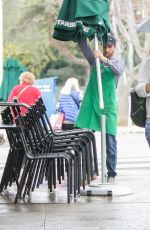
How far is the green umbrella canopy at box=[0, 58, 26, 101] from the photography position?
18.1 metres

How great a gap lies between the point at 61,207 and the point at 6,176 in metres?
1.19

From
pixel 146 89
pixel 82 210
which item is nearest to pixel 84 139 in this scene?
pixel 146 89

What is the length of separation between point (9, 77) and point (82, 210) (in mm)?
11678

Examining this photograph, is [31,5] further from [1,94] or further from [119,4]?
[1,94]

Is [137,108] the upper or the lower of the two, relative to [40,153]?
upper

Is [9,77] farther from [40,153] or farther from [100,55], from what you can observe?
[40,153]

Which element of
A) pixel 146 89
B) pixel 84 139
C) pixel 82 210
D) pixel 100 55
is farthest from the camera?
pixel 84 139

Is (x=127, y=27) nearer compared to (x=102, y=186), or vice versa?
(x=102, y=186)

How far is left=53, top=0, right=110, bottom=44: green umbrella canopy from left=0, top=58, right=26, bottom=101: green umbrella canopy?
370 inches

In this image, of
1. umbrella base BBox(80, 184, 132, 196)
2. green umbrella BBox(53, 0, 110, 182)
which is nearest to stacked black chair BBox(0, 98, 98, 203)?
umbrella base BBox(80, 184, 132, 196)

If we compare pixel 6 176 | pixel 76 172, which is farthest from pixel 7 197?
pixel 76 172

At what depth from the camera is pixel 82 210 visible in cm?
751

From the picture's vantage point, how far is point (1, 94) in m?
18.0

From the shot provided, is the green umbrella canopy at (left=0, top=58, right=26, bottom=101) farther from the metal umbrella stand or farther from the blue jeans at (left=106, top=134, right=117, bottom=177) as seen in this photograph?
the metal umbrella stand
